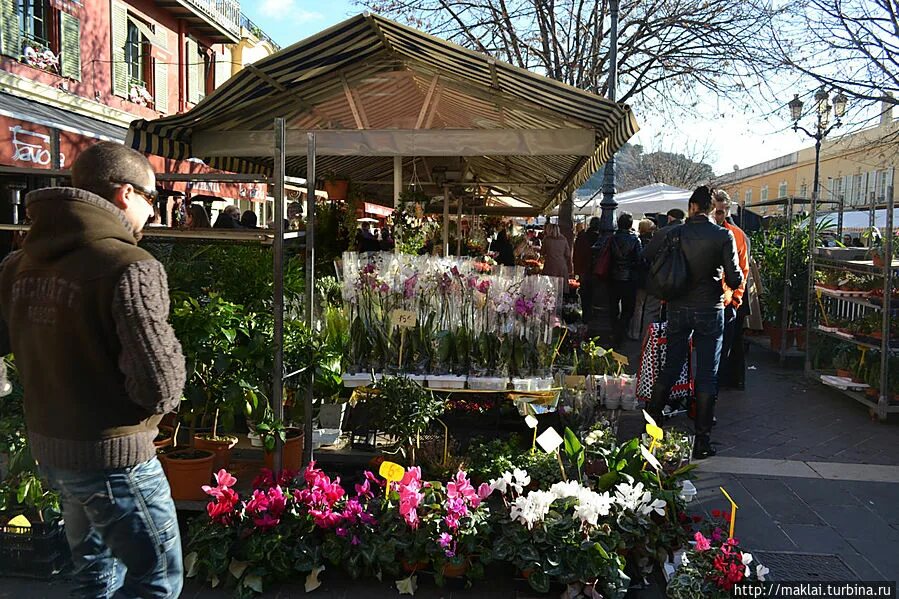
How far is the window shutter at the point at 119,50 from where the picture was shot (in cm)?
1555

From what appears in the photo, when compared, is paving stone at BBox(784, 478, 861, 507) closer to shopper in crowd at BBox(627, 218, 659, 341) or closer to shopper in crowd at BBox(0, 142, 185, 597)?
shopper in crowd at BBox(0, 142, 185, 597)

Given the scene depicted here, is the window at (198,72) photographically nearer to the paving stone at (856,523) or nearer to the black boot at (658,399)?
the black boot at (658,399)

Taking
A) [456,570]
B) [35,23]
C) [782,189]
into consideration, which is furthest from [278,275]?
[782,189]

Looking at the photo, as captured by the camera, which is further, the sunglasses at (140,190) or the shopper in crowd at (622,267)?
the shopper in crowd at (622,267)

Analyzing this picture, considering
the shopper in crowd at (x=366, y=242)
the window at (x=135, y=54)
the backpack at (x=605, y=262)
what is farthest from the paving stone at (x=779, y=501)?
the window at (x=135, y=54)

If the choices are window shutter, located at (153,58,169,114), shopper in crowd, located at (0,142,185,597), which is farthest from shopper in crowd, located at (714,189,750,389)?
window shutter, located at (153,58,169,114)

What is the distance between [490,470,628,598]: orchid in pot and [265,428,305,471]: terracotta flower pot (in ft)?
4.75

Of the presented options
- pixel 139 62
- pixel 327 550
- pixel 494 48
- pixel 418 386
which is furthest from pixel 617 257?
pixel 139 62

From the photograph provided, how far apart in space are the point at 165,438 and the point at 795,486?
12.5 feet

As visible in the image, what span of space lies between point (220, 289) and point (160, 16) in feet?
54.7

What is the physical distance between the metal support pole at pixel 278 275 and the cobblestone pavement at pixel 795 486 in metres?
0.94

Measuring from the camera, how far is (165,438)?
4242 mm

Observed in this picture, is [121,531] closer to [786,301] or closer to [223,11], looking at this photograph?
[786,301]

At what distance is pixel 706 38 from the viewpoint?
53.6 feet
